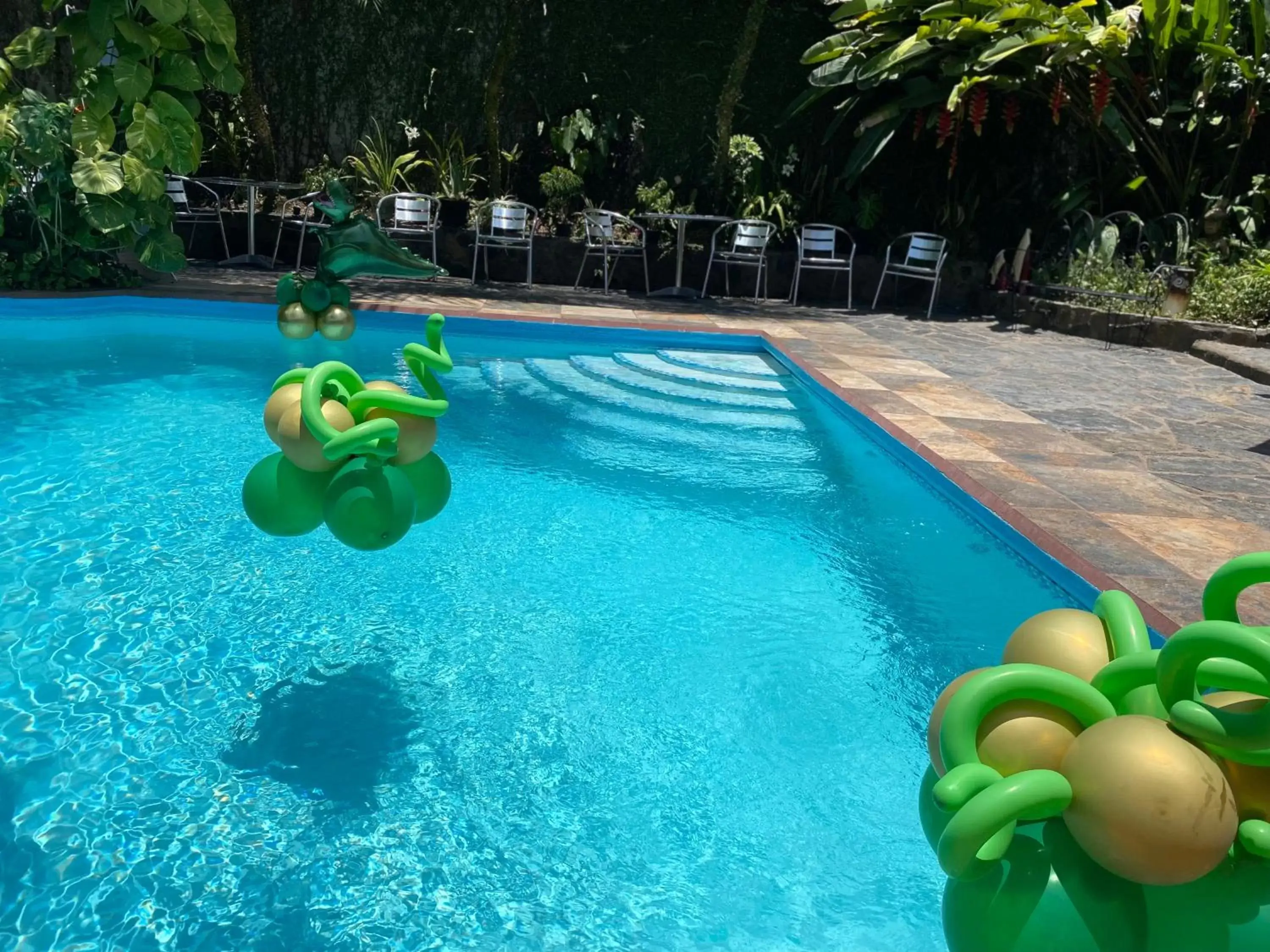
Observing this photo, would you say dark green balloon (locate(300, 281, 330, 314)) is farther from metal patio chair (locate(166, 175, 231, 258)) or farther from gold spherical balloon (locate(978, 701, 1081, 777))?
metal patio chair (locate(166, 175, 231, 258))

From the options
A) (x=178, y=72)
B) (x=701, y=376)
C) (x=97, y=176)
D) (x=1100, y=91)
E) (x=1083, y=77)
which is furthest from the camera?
(x=1083, y=77)

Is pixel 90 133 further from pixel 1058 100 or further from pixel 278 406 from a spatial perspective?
pixel 1058 100

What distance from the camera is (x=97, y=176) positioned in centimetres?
796

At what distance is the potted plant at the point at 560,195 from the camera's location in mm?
11719

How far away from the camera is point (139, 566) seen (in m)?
3.91

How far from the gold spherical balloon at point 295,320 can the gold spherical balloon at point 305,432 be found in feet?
9.67

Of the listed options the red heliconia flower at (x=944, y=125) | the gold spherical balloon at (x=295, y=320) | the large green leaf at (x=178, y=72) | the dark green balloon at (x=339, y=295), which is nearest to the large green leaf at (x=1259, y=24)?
the red heliconia flower at (x=944, y=125)

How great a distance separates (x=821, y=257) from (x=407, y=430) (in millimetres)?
10176

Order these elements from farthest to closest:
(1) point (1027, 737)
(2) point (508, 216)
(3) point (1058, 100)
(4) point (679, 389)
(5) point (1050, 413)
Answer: (2) point (508, 216)
(3) point (1058, 100)
(4) point (679, 389)
(5) point (1050, 413)
(1) point (1027, 737)

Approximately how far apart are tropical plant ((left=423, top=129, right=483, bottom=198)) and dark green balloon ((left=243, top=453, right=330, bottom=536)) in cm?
964

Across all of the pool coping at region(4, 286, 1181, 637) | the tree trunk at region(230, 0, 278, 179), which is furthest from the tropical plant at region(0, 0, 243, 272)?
the tree trunk at region(230, 0, 278, 179)

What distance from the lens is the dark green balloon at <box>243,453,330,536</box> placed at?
2.64 metres

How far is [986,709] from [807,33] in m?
13.1

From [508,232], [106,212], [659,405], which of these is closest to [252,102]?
[508,232]
